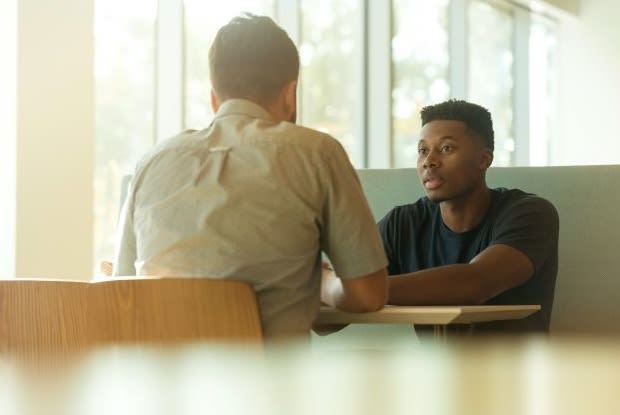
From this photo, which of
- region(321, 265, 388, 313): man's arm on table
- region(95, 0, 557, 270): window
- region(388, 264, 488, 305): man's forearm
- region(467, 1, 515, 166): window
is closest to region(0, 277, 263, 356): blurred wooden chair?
region(321, 265, 388, 313): man's arm on table

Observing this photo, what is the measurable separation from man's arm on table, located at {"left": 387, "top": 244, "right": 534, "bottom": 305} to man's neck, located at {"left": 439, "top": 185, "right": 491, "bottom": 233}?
32 cm

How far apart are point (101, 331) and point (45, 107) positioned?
3422 millimetres

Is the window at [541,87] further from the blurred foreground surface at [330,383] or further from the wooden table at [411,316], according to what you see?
the blurred foreground surface at [330,383]

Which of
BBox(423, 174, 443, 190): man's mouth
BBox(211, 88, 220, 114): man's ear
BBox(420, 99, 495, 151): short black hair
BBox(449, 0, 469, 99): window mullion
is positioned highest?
BBox(449, 0, 469, 99): window mullion

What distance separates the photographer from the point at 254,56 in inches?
74.6

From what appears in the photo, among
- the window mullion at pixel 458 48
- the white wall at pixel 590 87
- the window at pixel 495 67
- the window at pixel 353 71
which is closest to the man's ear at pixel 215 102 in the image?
the window at pixel 353 71

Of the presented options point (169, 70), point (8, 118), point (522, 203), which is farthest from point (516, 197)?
point (169, 70)

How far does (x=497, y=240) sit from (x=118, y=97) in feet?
11.3

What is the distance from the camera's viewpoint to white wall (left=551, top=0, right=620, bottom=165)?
9.96 meters

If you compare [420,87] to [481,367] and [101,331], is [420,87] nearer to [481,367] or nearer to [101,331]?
[101,331]

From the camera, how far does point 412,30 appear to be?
8.82 meters

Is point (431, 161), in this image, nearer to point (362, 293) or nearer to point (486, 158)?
point (486, 158)

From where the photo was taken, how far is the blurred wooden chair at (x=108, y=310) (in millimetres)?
1375

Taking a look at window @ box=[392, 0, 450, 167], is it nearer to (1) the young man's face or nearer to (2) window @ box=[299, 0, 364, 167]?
(2) window @ box=[299, 0, 364, 167]
